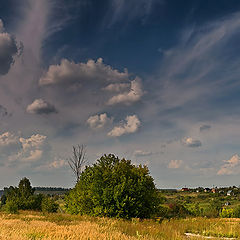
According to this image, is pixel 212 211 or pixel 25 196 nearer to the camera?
pixel 25 196

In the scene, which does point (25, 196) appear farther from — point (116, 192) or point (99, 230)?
point (99, 230)

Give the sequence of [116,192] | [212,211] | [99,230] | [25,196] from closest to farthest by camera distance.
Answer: [99,230]
[116,192]
[25,196]
[212,211]

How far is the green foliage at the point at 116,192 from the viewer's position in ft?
85.8

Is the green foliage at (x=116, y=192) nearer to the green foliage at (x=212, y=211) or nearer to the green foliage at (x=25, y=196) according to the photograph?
the green foliage at (x=25, y=196)

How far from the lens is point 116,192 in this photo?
25.9 metres

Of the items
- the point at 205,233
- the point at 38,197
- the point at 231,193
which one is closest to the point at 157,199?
the point at 205,233

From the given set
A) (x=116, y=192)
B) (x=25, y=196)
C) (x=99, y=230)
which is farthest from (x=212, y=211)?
(x=99, y=230)

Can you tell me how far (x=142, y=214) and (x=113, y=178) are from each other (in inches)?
163

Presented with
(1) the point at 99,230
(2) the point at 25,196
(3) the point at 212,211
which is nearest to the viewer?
(1) the point at 99,230

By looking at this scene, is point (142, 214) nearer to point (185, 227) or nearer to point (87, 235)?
point (185, 227)

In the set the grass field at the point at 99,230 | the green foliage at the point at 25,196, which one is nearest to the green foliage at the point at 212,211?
the green foliage at the point at 25,196

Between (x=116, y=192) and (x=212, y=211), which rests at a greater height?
(x=116, y=192)

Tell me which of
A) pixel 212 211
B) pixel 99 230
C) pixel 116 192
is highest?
pixel 116 192

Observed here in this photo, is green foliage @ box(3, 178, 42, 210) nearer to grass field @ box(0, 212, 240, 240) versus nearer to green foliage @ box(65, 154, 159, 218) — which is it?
→ green foliage @ box(65, 154, 159, 218)
